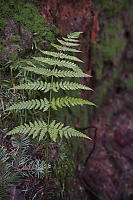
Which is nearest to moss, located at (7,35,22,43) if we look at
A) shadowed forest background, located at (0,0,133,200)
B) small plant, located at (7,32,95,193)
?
shadowed forest background, located at (0,0,133,200)

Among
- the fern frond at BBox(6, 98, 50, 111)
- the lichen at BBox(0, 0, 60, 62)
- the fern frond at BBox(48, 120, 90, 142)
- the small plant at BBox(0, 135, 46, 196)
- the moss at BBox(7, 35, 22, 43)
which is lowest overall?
the small plant at BBox(0, 135, 46, 196)

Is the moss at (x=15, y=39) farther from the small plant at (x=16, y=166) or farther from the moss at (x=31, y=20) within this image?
the small plant at (x=16, y=166)

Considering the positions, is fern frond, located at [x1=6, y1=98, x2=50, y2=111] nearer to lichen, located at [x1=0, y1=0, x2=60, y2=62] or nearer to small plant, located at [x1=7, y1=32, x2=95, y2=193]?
small plant, located at [x1=7, y1=32, x2=95, y2=193]

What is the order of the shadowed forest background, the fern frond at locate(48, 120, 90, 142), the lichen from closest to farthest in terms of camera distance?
the fern frond at locate(48, 120, 90, 142), the shadowed forest background, the lichen

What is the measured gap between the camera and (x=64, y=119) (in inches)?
102

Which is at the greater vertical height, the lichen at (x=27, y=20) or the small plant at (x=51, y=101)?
the lichen at (x=27, y=20)

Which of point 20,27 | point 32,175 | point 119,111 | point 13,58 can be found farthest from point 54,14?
point 119,111

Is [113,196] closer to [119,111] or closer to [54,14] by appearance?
[119,111]

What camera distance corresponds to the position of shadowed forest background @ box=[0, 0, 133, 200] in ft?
5.96

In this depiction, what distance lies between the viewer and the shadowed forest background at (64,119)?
1.82 metres

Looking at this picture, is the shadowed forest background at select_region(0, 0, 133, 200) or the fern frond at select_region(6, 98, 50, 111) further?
the shadowed forest background at select_region(0, 0, 133, 200)

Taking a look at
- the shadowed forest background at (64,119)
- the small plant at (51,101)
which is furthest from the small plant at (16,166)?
the small plant at (51,101)

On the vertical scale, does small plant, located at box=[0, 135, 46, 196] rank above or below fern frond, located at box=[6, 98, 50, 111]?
below

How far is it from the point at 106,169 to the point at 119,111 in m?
2.03
